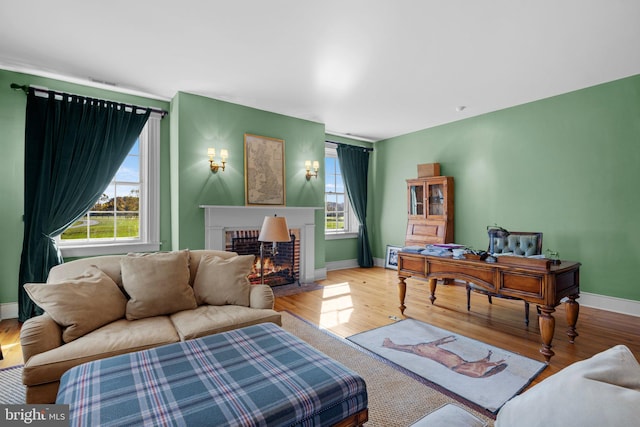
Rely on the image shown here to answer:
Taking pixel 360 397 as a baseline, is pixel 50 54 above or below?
above

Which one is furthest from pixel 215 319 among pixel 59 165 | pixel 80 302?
pixel 59 165

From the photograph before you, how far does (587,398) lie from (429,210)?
16.9 feet

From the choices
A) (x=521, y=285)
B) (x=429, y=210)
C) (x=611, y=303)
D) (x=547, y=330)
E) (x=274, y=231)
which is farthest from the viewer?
(x=429, y=210)

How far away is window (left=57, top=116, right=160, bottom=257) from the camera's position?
390cm

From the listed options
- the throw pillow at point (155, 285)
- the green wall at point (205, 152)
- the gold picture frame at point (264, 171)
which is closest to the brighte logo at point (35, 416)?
the throw pillow at point (155, 285)

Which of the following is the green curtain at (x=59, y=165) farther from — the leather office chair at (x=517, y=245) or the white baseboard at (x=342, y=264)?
the leather office chair at (x=517, y=245)

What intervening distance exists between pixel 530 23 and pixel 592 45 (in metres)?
0.86

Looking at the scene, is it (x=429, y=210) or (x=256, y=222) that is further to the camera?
(x=429, y=210)

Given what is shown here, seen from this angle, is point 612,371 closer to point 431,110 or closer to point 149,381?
point 149,381

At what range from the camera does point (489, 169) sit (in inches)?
193

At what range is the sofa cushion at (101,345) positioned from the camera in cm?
164

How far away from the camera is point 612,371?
65 centimetres

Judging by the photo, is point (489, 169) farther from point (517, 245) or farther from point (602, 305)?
point (602, 305)

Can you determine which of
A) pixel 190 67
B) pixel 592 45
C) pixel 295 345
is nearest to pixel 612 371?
pixel 295 345
